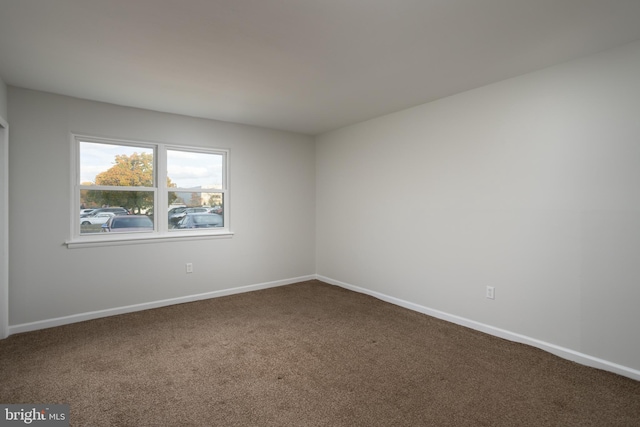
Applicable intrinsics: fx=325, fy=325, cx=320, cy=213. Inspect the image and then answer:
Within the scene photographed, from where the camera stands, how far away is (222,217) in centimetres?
473

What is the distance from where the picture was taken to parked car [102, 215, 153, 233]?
388cm

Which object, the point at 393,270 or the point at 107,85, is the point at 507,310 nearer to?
the point at 393,270

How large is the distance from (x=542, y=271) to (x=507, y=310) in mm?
507

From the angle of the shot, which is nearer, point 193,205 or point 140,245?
point 140,245

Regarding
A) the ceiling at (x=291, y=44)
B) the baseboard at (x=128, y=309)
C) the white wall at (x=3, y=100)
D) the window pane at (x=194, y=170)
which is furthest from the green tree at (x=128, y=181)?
the baseboard at (x=128, y=309)

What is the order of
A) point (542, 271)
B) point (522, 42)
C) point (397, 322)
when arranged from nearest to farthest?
point (522, 42)
point (542, 271)
point (397, 322)

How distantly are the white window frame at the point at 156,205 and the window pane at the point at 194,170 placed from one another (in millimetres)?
60

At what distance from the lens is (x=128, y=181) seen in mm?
3975

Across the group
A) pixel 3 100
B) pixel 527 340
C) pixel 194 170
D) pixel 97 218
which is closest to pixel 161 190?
pixel 194 170

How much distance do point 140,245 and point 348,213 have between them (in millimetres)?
2838

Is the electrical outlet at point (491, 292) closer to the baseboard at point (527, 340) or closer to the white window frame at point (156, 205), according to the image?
the baseboard at point (527, 340)

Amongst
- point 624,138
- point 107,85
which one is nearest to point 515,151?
point 624,138

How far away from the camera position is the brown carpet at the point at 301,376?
201 centimetres

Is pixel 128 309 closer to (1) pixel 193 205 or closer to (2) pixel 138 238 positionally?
(2) pixel 138 238
